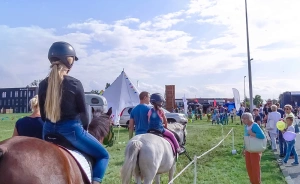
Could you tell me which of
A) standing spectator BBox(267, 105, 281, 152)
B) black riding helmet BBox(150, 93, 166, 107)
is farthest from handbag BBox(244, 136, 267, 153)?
standing spectator BBox(267, 105, 281, 152)

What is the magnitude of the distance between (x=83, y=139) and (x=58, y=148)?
1.35ft

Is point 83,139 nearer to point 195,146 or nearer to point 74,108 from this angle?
point 74,108

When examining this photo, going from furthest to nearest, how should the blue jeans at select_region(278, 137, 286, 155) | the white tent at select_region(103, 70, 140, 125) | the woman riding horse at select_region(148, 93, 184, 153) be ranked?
the white tent at select_region(103, 70, 140, 125), the blue jeans at select_region(278, 137, 286, 155), the woman riding horse at select_region(148, 93, 184, 153)

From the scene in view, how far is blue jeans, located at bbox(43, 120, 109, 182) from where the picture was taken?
3342 millimetres

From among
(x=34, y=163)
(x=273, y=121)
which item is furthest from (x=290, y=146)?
(x=34, y=163)

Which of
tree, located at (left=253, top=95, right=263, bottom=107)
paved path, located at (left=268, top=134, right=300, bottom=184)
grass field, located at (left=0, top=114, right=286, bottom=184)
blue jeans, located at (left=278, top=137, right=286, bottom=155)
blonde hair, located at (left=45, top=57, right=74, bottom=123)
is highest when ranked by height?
tree, located at (left=253, top=95, right=263, bottom=107)

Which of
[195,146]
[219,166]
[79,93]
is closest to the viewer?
[79,93]

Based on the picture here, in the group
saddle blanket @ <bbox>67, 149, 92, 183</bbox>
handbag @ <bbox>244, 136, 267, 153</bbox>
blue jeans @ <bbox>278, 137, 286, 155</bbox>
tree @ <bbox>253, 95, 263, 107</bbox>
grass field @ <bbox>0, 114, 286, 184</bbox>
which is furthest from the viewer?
tree @ <bbox>253, 95, 263, 107</bbox>

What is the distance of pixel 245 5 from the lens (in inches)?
869

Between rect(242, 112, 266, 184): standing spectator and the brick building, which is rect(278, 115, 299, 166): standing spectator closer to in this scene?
rect(242, 112, 266, 184): standing spectator

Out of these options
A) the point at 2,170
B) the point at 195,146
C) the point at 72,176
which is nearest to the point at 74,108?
the point at 72,176

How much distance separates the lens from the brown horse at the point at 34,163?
257 centimetres

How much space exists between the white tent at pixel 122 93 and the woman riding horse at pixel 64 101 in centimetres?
1522

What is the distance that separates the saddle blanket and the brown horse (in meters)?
0.13
